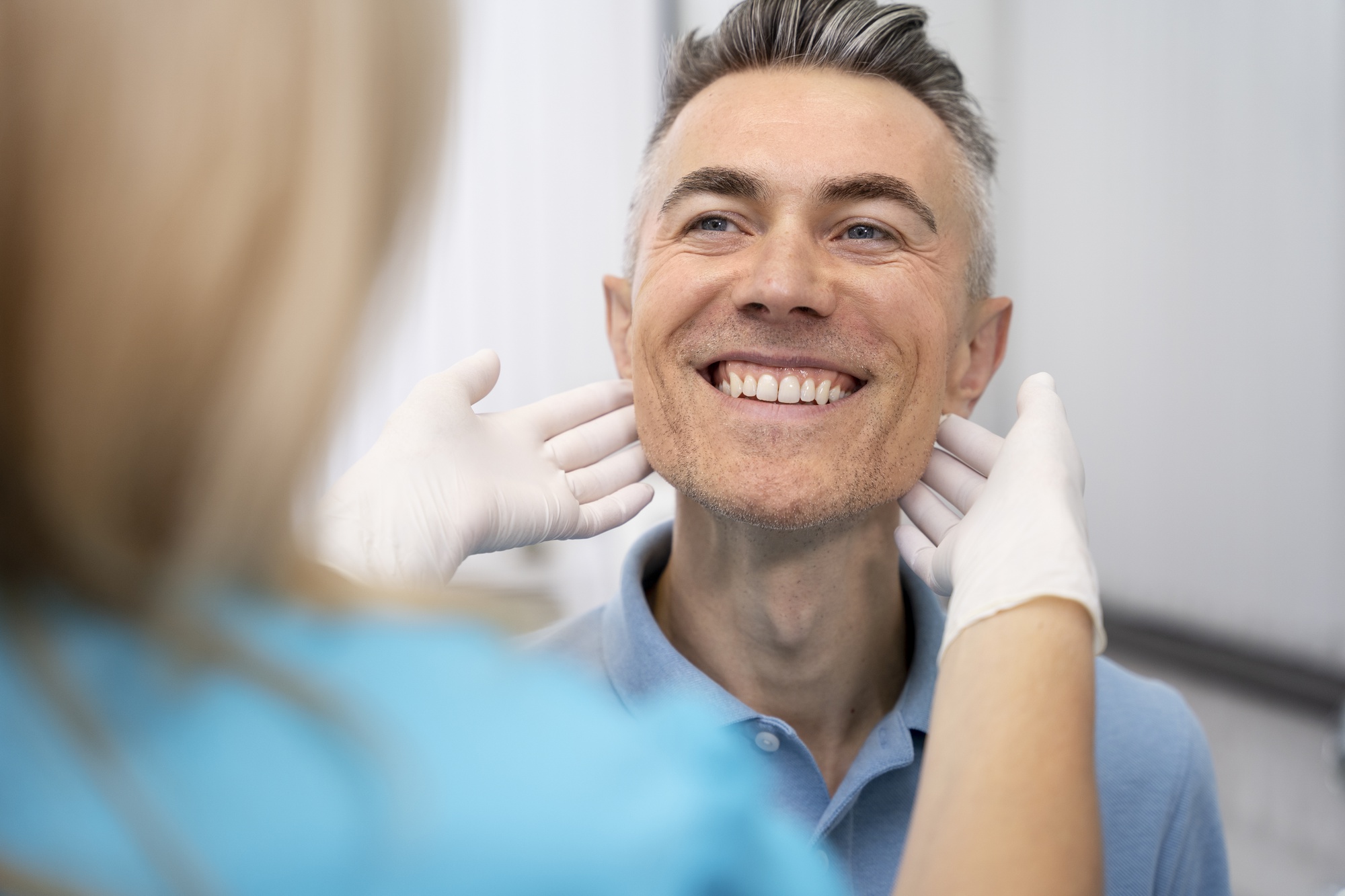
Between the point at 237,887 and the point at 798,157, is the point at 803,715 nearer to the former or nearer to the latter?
the point at 798,157

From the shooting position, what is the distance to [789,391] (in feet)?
4.30

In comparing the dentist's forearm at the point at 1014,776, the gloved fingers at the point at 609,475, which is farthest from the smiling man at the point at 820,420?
the dentist's forearm at the point at 1014,776

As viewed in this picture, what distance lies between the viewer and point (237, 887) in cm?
46

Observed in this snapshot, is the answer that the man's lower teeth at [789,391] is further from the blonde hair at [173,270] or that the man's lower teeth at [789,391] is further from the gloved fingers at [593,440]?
the blonde hair at [173,270]

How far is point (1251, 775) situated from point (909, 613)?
4.48 feet

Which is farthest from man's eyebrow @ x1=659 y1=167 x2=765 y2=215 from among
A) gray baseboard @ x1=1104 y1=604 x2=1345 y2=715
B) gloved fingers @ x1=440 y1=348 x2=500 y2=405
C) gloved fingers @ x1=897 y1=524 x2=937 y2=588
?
gray baseboard @ x1=1104 y1=604 x2=1345 y2=715

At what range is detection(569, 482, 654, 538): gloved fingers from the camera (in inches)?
56.9

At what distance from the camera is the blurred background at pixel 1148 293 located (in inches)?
85.7

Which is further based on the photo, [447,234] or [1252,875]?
[447,234]

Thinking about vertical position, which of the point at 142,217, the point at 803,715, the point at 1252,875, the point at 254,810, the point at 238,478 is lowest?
the point at 1252,875

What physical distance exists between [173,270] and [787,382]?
0.93m

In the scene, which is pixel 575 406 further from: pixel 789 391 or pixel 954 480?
pixel 954 480

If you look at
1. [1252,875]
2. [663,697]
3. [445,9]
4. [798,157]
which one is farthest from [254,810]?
[1252,875]

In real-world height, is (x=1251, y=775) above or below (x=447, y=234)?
below
